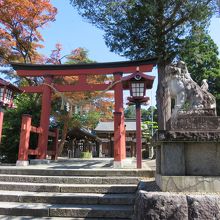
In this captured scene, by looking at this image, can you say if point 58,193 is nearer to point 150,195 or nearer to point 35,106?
point 150,195

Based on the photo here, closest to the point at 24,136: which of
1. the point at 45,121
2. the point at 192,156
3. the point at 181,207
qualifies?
the point at 45,121

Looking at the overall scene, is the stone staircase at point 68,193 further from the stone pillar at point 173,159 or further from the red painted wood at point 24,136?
the red painted wood at point 24,136

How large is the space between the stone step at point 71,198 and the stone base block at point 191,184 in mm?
1379

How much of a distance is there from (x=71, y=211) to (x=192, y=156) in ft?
8.23

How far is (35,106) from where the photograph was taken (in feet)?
43.7

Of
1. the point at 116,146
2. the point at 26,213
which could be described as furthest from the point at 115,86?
the point at 26,213

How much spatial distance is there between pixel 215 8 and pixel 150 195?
12.7 metres

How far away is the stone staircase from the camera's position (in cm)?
459

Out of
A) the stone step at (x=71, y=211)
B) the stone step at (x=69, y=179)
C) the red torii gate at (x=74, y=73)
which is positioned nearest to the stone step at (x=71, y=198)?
the stone step at (x=71, y=211)

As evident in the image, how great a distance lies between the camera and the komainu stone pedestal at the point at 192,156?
3.71 meters

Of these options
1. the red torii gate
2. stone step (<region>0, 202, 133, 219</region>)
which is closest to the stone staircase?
stone step (<region>0, 202, 133, 219</region>)

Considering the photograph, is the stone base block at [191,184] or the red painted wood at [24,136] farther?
the red painted wood at [24,136]

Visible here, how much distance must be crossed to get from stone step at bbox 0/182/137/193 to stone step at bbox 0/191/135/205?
187 mm

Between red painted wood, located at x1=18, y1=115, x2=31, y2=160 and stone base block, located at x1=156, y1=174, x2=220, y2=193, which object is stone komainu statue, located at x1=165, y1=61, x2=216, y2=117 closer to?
stone base block, located at x1=156, y1=174, x2=220, y2=193
